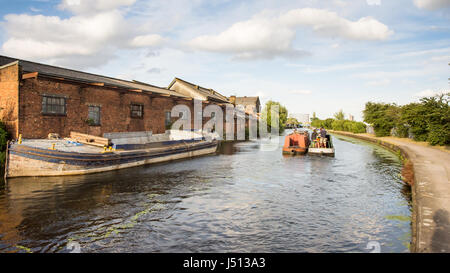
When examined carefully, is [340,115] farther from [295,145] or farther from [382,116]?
[295,145]

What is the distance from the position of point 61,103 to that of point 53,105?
1.61 feet

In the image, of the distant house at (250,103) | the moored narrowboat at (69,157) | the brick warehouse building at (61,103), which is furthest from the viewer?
the distant house at (250,103)

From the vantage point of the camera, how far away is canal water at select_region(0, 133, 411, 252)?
6.08 m

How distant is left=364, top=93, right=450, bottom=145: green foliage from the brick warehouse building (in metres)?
21.1

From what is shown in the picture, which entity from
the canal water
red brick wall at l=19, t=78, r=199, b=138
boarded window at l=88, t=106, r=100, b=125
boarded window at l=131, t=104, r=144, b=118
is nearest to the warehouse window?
red brick wall at l=19, t=78, r=199, b=138

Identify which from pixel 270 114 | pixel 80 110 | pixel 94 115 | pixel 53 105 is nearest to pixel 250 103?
pixel 270 114

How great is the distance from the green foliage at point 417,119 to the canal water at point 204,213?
9865 mm

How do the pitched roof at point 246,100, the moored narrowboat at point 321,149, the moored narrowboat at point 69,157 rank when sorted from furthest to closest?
the pitched roof at point 246,100, the moored narrowboat at point 321,149, the moored narrowboat at point 69,157

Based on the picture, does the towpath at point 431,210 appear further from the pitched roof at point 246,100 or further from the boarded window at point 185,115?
the pitched roof at point 246,100

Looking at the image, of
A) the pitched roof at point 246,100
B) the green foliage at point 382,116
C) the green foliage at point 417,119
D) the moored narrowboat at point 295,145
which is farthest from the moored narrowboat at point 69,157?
the pitched roof at point 246,100

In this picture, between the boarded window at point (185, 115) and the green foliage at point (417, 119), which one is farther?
the boarded window at point (185, 115)

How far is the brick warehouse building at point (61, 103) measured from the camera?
1425 cm

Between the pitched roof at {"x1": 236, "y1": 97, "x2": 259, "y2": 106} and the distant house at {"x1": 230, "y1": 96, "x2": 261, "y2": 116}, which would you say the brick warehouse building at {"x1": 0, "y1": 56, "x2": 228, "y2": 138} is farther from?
the pitched roof at {"x1": 236, "y1": 97, "x2": 259, "y2": 106}

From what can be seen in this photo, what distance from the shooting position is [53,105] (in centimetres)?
1571
